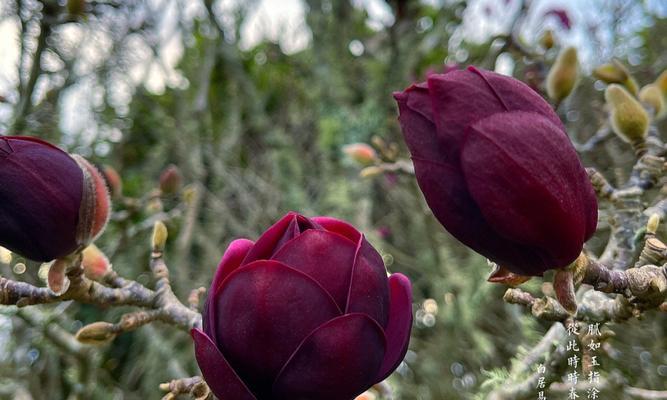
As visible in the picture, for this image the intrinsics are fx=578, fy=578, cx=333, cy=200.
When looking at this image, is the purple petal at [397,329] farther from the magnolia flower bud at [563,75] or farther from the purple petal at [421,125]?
the magnolia flower bud at [563,75]

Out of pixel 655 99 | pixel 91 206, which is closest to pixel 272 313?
pixel 91 206

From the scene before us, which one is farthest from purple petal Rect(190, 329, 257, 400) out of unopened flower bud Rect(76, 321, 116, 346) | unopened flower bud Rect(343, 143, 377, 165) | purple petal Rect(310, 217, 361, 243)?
unopened flower bud Rect(343, 143, 377, 165)

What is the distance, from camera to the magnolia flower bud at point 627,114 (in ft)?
1.88

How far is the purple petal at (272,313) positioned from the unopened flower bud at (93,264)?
26 centimetres

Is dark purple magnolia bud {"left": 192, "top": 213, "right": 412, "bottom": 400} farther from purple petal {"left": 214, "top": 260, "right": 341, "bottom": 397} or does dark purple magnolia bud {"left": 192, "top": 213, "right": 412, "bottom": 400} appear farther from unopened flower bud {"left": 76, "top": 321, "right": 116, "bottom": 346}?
unopened flower bud {"left": 76, "top": 321, "right": 116, "bottom": 346}

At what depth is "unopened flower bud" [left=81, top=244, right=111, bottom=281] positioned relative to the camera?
540 millimetres

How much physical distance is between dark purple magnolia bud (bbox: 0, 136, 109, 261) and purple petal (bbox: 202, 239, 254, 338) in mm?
148

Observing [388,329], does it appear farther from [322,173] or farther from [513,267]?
[322,173]

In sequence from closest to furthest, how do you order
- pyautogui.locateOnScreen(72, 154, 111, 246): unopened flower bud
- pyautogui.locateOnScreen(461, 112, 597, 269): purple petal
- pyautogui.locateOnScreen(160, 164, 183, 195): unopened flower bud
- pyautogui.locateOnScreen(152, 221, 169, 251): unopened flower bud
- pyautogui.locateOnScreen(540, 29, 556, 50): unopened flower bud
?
1. pyautogui.locateOnScreen(461, 112, 597, 269): purple petal
2. pyautogui.locateOnScreen(72, 154, 111, 246): unopened flower bud
3. pyautogui.locateOnScreen(152, 221, 169, 251): unopened flower bud
4. pyautogui.locateOnScreen(540, 29, 556, 50): unopened flower bud
5. pyautogui.locateOnScreen(160, 164, 183, 195): unopened flower bud

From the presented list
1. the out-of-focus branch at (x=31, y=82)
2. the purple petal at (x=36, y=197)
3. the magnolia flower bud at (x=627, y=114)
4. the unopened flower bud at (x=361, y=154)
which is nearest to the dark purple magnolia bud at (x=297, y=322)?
the purple petal at (x=36, y=197)

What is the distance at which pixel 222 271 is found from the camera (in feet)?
1.23

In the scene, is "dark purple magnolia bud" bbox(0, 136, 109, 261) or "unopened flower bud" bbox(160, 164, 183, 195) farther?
"unopened flower bud" bbox(160, 164, 183, 195)

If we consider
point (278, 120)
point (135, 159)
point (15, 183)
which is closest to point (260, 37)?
point (278, 120)

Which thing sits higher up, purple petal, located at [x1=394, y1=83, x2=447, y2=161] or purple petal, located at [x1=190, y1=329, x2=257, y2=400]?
purple petal, located at [x1=394, y1=83, x2=447, y2=161]
